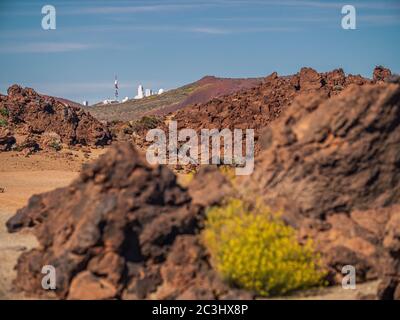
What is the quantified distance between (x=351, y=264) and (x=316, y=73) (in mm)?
28892

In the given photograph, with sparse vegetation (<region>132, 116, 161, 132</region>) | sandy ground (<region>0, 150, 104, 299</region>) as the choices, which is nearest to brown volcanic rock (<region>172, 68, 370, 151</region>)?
sparse vegetation (<region>132, 116, 161, 132</region>)

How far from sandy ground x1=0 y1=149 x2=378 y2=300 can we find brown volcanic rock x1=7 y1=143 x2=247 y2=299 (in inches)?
42.8

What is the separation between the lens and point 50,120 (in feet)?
130

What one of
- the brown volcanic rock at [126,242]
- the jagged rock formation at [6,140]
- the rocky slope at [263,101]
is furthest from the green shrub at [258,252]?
the jagged rock formation at [6,140]

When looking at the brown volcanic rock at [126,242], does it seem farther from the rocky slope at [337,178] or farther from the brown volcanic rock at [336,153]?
the brown volcanic rock at [336,153]

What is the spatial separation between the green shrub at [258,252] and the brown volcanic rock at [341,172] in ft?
1.56

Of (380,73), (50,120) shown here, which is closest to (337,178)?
(50,120)

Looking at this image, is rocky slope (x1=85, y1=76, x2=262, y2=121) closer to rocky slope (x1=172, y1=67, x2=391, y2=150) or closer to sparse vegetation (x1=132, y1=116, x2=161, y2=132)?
sparse vegetation (x1=132, y1=116, x2=161, y2=132)

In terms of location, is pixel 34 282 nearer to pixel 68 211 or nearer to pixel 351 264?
pixel 68 211

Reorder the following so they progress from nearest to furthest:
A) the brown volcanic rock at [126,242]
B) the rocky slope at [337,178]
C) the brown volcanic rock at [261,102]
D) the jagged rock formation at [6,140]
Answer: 1. the brown volcanic rock at [126,242]
2. the rocky slope at [337,178]
3. the jagged rock formation at [6,140]
4. the brown volcanic rock at [261,102]

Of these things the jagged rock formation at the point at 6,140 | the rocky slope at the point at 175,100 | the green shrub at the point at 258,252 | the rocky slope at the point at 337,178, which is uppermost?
the rocky slope at the point at 175,100

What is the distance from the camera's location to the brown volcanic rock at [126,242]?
11.9m
